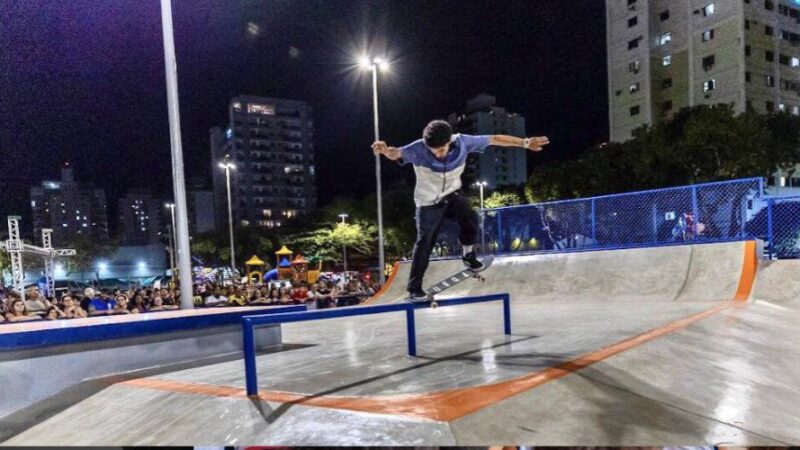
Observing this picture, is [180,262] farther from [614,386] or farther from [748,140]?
[748,140]

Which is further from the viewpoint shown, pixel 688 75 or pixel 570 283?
pixel 688 75

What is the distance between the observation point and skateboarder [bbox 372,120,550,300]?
5.42m

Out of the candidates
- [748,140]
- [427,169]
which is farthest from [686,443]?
[748,140]

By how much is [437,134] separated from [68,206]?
16497 cm

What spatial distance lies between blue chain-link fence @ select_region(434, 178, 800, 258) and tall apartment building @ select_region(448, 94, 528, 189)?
11692 centimetres

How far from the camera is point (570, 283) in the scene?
489 inches

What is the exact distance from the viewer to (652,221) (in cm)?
1296

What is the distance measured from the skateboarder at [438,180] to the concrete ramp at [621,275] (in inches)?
272

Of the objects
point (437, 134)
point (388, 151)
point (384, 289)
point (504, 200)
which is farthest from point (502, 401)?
point (504, 200)

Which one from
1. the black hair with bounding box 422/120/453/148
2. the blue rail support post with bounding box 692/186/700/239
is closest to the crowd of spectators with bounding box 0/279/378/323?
the black hair with bounding box 422/120/453/148

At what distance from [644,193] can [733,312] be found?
568 centimetres

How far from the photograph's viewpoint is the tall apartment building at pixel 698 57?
52.7 metres

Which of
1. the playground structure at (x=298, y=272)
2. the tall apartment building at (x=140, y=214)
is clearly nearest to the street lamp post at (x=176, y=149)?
the playground structure at (x=298, y=272)

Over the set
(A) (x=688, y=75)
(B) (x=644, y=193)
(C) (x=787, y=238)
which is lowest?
(C) (x=787, y=238)
